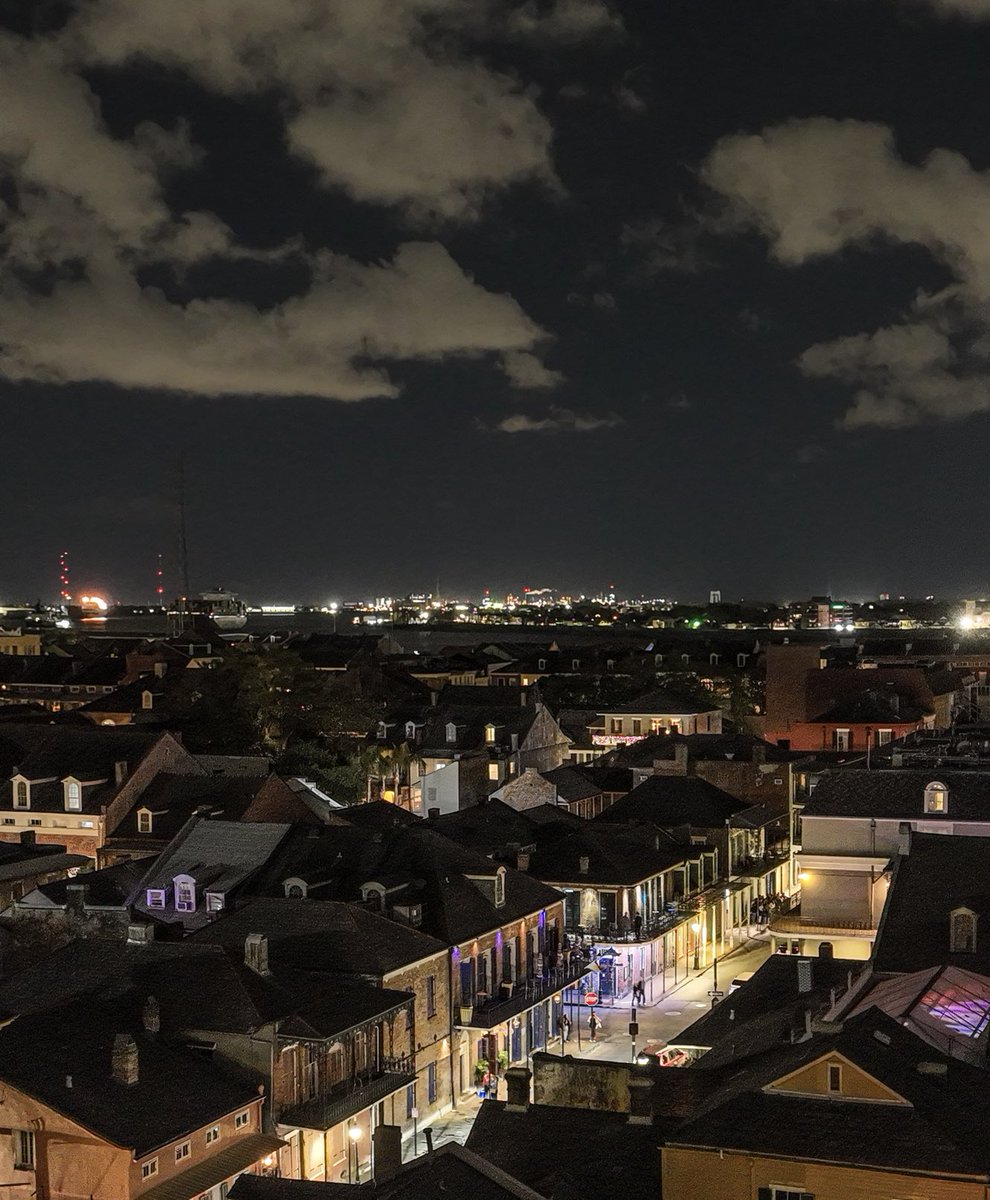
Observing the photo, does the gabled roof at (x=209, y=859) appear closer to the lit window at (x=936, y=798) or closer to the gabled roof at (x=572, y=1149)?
the lit window at (x=936, y=798)

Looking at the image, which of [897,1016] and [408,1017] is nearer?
[897,1016]

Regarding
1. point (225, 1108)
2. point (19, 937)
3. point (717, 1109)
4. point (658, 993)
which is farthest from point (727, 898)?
point (717, 1109)

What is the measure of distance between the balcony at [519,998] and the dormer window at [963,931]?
1347 centimetres

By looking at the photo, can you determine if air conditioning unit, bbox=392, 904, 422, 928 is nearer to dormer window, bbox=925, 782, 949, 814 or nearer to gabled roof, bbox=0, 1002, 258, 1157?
gabled roof, bbox=0, 1002, 258, 1157

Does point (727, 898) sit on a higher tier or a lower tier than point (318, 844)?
lower

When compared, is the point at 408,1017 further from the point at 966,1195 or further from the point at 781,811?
the point at 781,811

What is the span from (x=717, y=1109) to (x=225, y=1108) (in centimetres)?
1221

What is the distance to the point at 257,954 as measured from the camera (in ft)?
124

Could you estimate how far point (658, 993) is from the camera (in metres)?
51.8

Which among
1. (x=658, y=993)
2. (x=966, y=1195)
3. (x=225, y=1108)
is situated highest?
(x=966, y=1195)

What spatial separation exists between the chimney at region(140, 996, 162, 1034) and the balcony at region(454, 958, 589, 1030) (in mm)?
11569

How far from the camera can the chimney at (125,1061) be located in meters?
30.4

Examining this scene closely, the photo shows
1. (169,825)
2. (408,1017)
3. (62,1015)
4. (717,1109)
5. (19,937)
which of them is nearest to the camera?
(717,1109)

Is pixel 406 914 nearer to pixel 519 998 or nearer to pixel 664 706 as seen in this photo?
pixel 519 998
